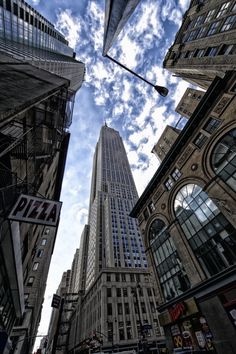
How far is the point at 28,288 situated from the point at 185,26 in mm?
59296

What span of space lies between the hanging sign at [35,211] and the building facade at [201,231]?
44.1 feet

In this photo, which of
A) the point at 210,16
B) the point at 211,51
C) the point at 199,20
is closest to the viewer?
the point at 211,51

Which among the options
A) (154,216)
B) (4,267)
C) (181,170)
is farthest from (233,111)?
(4,267)

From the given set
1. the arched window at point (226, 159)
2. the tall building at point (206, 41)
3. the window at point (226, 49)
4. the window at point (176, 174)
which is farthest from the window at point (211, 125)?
the window at point (226, 49)

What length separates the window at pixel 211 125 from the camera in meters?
17.9

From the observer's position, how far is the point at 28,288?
30406 mm

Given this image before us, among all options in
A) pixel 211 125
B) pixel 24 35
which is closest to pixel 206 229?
pixel 211 125

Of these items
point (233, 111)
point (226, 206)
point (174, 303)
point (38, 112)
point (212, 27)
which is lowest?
point (174, 303)

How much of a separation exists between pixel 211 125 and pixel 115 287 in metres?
53.5

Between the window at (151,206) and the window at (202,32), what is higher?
the window at (202,32)

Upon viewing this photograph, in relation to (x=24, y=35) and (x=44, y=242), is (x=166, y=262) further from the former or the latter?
(x=24, y=35)

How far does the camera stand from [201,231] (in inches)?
659

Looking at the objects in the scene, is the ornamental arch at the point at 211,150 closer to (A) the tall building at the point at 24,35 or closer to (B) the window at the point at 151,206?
(B) the window at the point at 151,206

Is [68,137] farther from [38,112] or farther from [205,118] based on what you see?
[205,118]
